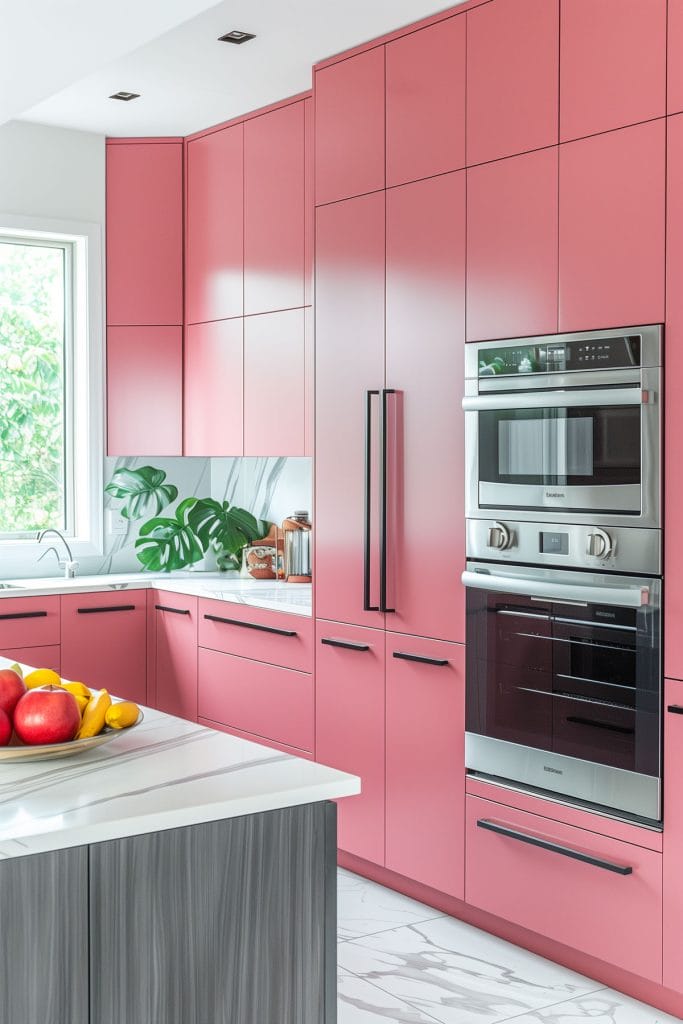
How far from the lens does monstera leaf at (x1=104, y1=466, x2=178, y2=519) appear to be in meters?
5.27

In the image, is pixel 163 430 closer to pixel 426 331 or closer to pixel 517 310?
pixel 426 331

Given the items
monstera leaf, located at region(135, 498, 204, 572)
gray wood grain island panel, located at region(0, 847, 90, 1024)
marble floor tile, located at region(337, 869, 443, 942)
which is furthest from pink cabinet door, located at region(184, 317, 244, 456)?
gray wood grain island panel, located at region(0, 847, 90, 1024)

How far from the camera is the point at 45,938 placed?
5.36 ft

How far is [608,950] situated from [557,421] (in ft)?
4.66

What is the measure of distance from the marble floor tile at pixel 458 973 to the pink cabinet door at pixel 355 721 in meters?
0.40

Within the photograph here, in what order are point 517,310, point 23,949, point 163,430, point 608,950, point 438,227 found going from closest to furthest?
point 23,949 < point 608,950 < point 517,310 < point 438,227 < point 163,430

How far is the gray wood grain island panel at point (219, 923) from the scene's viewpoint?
1699 mm

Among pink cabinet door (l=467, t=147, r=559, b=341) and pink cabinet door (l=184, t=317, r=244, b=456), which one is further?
pink cabinet door (l=184, t=317, r=244, b=456)

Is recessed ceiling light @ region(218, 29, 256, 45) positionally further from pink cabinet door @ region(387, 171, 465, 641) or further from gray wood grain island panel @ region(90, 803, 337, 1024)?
gray wood grain island panel @ region(90, 803, 337, 1024)

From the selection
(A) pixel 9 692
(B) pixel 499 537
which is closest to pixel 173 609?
(B) pixel 499 537

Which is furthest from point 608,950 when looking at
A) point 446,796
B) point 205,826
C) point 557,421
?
point 205,826

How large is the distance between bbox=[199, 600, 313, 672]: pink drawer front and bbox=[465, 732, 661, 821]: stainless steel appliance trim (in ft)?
2.86

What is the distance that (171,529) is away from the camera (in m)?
5.24

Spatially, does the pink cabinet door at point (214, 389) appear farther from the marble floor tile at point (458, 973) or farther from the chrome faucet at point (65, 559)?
the marble floor tile at point (458, 973)
